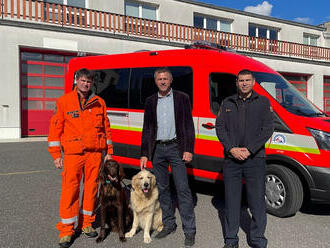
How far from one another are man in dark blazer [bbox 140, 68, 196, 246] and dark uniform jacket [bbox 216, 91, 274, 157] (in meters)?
0.45

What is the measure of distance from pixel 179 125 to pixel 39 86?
462 inches

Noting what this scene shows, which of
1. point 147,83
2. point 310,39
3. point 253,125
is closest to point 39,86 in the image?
point 147,83

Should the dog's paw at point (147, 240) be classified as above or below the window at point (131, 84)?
below

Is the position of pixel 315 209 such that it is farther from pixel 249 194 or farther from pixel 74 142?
pixel 74 142

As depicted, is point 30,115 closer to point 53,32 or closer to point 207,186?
point 53,32

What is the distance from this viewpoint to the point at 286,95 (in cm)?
470

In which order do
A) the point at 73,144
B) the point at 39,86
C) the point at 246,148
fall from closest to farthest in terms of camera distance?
the point at 246,148 < the point at 73,144 < the point at 39,86

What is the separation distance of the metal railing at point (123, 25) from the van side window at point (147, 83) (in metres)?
9.38

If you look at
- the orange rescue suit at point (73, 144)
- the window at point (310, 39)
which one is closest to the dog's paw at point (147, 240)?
the orange rescue suit at point (73, 144)

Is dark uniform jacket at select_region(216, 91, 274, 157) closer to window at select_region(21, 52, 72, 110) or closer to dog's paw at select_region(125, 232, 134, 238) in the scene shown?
dog's paw at select_region(125, 232, 134, 238)

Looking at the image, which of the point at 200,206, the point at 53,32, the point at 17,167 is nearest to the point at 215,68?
the point at 200,206

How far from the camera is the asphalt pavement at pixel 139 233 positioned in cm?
345

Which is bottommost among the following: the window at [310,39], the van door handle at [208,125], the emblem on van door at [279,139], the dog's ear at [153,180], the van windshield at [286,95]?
the dog's ear at [153,180]

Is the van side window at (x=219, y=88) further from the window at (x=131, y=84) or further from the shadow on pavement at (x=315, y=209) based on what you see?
the shadow on pavement at (x=315, y=209)
